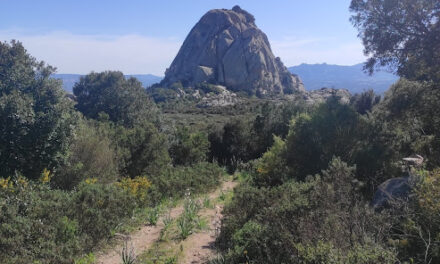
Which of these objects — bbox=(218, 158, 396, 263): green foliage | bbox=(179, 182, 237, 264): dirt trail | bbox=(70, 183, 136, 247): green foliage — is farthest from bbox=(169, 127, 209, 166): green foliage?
bbox=(218, 158, 396, 263): green foliage

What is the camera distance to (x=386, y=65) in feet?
38.2

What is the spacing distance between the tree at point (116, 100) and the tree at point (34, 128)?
18.9 meters

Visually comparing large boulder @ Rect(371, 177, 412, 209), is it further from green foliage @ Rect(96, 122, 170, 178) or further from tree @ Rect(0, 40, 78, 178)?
green foliage @ Rect(96, 122, 170, 178)

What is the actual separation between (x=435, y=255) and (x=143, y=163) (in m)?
16.6

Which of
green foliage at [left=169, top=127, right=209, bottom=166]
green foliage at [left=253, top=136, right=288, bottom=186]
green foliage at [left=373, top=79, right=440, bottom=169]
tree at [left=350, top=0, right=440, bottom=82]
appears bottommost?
green foliage at [left=169, top=127, right=209, bottom=166]

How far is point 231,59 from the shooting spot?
112m

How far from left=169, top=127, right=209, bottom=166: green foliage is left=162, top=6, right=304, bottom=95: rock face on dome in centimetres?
8185

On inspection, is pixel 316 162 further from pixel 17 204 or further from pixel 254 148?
pixel 254 148

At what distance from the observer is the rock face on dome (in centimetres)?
10850

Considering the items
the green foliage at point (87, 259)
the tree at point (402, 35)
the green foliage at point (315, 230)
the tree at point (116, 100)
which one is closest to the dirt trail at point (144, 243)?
the green foliage at point (87, 259)

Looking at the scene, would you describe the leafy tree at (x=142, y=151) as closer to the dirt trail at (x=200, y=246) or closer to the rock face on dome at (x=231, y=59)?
the dirt trail at (x=200, y=246)

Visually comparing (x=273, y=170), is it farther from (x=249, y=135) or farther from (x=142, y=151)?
(x=249, y=135)

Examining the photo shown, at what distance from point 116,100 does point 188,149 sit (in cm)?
1632

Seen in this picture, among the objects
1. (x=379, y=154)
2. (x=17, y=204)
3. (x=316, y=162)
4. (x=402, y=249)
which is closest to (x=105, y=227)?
(x=17, y=204)
